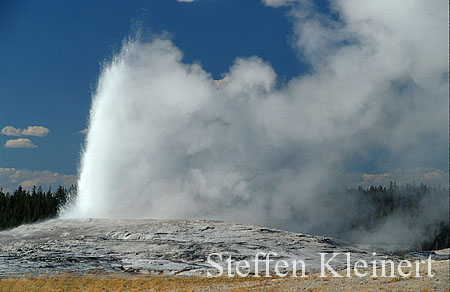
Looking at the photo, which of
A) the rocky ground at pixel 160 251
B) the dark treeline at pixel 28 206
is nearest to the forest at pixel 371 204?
the dark treeline at pixel 28 206

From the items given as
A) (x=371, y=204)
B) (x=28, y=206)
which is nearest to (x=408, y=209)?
(x=371, y=204)

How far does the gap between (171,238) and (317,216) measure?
10993cm

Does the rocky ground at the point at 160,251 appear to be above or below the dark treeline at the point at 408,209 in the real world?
below

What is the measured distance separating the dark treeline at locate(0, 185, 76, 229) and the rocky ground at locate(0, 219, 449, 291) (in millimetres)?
46475

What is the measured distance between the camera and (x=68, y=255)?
44.0 m

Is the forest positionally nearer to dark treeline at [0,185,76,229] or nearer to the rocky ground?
dark treeline at [0,185,76,229]

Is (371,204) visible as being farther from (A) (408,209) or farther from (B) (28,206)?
(B) (28,206)

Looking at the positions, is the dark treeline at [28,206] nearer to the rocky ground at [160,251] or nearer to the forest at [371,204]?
the forest at [371,204]

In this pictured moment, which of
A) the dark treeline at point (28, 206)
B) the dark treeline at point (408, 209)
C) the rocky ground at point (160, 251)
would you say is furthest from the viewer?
the dark treeline at point (408, 209)

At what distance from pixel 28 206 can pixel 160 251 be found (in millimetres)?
70830

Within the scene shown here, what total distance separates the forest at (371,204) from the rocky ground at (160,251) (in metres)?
51.6

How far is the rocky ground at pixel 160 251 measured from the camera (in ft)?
109

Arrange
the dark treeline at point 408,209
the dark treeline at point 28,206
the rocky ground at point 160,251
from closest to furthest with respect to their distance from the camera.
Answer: the rocky ground at point 160,251 < the dark treeline at point 28,206 < the dark treeline at point 408,209

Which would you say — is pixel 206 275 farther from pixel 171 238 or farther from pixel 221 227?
pixel 221 227
